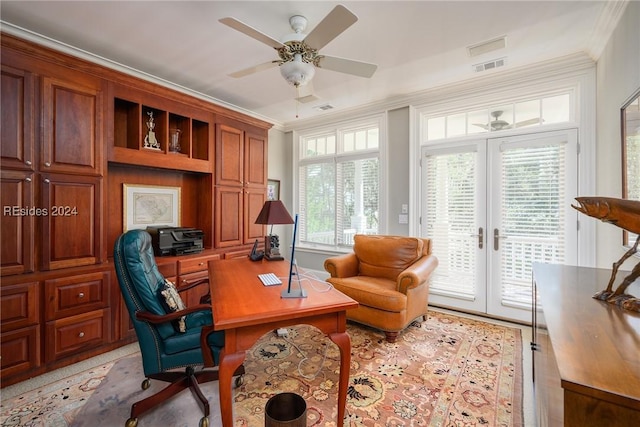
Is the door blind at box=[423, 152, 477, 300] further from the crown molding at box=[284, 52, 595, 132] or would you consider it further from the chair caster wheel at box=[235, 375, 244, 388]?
the chair caster wheel at box=[235, 375, 244, 388]

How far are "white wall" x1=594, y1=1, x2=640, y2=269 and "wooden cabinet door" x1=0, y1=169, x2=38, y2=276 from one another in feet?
14.3

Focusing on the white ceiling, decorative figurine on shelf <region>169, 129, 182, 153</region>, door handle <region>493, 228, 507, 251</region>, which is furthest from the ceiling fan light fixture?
door handle <region>493, 228, 507, 251</region>

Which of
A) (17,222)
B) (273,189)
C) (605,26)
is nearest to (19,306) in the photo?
(17,222)

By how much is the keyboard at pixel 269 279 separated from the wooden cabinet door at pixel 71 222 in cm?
166

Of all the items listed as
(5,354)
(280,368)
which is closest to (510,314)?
(280,368)

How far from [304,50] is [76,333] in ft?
9.81

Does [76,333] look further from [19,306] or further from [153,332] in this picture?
[153,332]

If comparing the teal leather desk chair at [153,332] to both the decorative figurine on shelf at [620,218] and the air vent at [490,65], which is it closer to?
the decorative figurine on shelf at [620,218]

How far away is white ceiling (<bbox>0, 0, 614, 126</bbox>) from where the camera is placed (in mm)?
2088

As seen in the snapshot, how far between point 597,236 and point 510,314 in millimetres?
1159

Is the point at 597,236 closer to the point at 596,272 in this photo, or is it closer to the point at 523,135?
the point at 523,135

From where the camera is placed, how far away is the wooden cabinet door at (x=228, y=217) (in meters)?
3.68

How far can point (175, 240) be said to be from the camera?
318 cm

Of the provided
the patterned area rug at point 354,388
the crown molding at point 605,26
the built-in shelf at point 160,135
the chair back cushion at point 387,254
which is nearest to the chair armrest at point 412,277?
the chair back cushion at point 387,254
